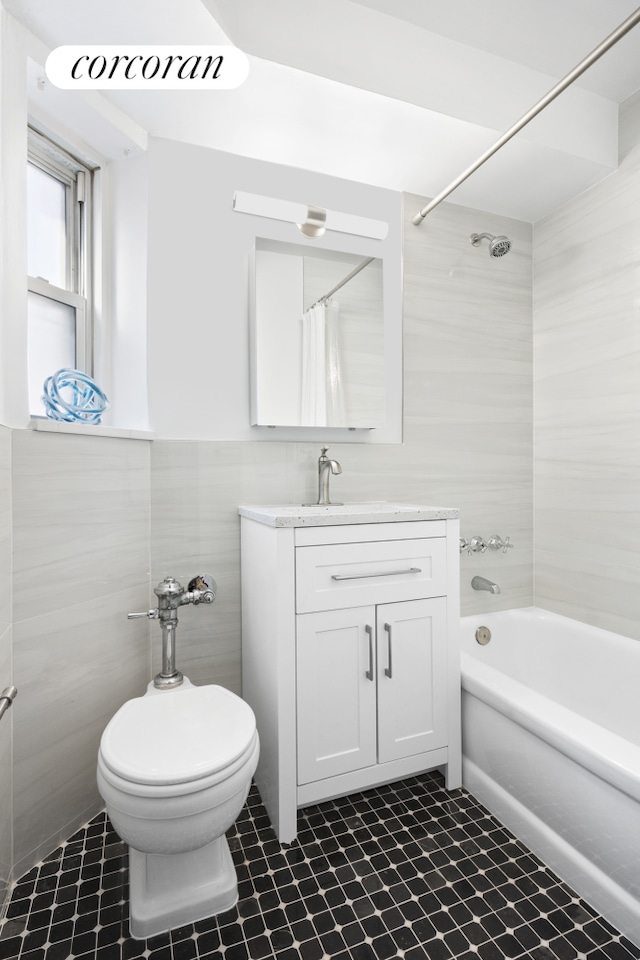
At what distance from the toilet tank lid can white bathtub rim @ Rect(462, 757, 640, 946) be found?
2.78ft

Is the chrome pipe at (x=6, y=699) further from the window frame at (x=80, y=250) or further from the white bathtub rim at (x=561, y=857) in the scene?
the white bathtub rim at (x=561, y=857)

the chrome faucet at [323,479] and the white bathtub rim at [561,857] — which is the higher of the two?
the chrome faucet at [323,479]

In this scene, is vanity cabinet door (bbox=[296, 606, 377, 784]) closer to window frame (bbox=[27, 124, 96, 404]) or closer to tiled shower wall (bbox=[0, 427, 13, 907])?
tiled shower wall (bbox=[0, 427, 13, 907])

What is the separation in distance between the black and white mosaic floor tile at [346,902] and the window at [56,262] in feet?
4.42

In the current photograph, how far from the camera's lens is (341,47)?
157 cm

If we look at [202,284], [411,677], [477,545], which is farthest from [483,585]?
[202,284]

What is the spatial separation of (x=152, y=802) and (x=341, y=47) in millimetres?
2156

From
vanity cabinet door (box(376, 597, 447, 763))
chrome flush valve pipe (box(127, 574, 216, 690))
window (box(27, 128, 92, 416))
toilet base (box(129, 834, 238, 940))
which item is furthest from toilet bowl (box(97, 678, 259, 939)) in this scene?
window (box(27, 128, 92, 416))

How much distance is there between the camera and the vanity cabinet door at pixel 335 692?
1.44 meters

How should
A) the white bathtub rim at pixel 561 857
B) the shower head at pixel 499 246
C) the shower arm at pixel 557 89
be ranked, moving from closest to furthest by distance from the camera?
the white bathtub rim at pixel 561 857, the shower arm at pixel 557 89, the shower head at pixel 499 246

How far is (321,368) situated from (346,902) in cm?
165

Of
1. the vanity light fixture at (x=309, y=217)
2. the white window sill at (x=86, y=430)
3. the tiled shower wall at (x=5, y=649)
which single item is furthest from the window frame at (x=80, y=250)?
the tiled shower wall at (x=5, y=649)

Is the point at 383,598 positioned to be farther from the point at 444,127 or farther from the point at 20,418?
the point at 444,127

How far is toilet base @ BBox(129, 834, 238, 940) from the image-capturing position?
114cm
